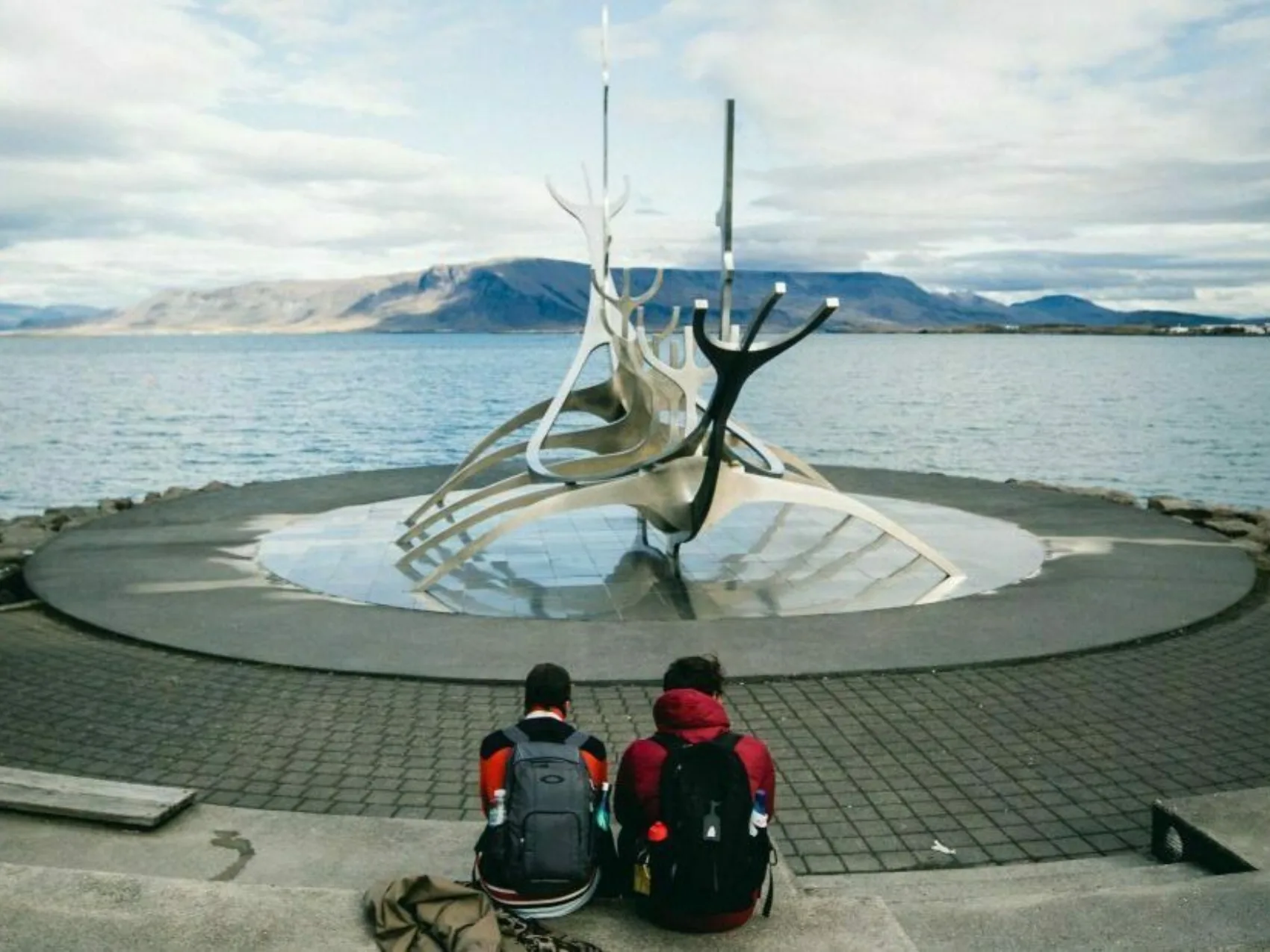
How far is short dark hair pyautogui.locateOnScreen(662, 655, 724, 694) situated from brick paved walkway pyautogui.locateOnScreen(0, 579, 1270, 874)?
1.86m

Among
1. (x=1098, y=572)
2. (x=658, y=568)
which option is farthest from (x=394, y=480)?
(x=1098, y=572)

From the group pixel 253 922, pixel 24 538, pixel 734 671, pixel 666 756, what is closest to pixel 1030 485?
pixel 734 671

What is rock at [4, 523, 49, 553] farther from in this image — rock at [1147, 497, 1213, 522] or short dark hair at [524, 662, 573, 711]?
rock at [1147, 497, 1213, 522]

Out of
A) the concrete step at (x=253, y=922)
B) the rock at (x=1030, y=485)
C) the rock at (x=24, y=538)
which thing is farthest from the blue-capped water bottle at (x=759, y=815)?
the rock at (x=1030, y=485)

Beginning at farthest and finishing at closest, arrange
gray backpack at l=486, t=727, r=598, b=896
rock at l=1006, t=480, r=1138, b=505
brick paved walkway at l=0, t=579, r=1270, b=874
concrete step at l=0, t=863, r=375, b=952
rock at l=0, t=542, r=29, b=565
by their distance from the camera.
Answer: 1. rock at l=1006, t=480, r=1138, b=505
2. rock at l=0, t=542, r=29, b=565
3. brick paved walkway at l=0, t=579, r=1270, b=874
4. gray backpack at l=486, t=727, r=598, b=896
5. concrete step at l=0, t=863, r=375, b=952

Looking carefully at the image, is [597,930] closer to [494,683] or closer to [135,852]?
[135,852]

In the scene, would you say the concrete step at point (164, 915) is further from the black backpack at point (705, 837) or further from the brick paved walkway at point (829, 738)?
the brick paved walkway at point (829, 738)

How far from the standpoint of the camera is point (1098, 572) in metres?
13.6

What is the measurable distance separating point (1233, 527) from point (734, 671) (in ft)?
38.2

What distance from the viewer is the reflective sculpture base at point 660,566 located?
12.4 metres

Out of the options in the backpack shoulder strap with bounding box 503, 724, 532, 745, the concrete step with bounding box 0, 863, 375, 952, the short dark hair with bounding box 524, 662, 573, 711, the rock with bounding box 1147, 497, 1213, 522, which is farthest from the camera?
the rock with bounding box 1147, 497, 1213, 522

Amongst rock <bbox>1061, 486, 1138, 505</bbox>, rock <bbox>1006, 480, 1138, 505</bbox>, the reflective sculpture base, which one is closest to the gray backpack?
the reflective sculpture base

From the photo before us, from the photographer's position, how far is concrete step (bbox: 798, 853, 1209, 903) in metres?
6.11

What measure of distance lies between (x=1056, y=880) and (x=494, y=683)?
15.4 ft
